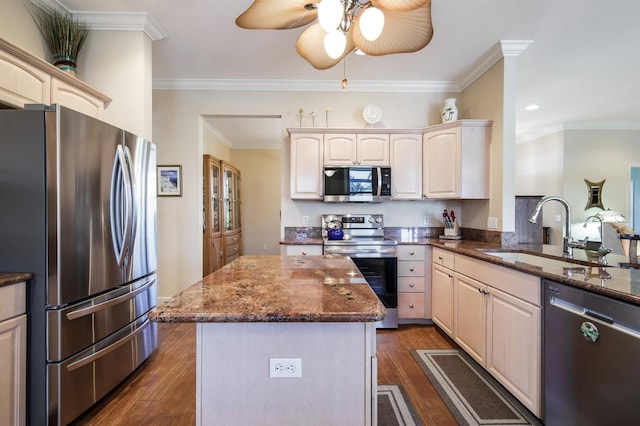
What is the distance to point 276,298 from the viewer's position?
108 cm

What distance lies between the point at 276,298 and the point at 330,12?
1232mm

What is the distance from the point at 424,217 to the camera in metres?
3.62

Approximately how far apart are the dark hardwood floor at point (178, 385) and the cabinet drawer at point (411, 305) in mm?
251

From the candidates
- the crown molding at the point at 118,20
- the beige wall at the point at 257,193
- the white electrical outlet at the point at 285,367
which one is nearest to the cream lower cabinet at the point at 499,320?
the white electrical outlet at the point at 285,367

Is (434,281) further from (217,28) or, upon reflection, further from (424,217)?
(217,28)

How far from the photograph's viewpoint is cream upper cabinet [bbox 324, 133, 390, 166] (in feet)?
10.8

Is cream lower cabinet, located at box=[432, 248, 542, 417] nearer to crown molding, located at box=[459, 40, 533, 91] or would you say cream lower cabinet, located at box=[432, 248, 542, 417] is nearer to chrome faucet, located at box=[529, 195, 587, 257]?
chrome faucet, located at box=[529, 195, 587, 257]

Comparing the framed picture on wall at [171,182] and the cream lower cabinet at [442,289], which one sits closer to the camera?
the cream lower cabinet at [442,289]

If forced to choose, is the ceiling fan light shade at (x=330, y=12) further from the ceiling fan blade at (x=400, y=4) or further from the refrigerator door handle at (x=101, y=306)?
the refrigerator door handle at (x=101, y=306)

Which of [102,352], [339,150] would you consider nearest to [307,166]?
[339,150]

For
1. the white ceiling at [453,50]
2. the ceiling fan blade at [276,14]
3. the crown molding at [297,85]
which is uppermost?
the white ceiling at [453,50]

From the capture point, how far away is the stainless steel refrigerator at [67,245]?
57.9 inches

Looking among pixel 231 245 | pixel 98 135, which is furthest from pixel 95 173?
pixel 231 245

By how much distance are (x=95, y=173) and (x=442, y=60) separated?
10.5 ft
